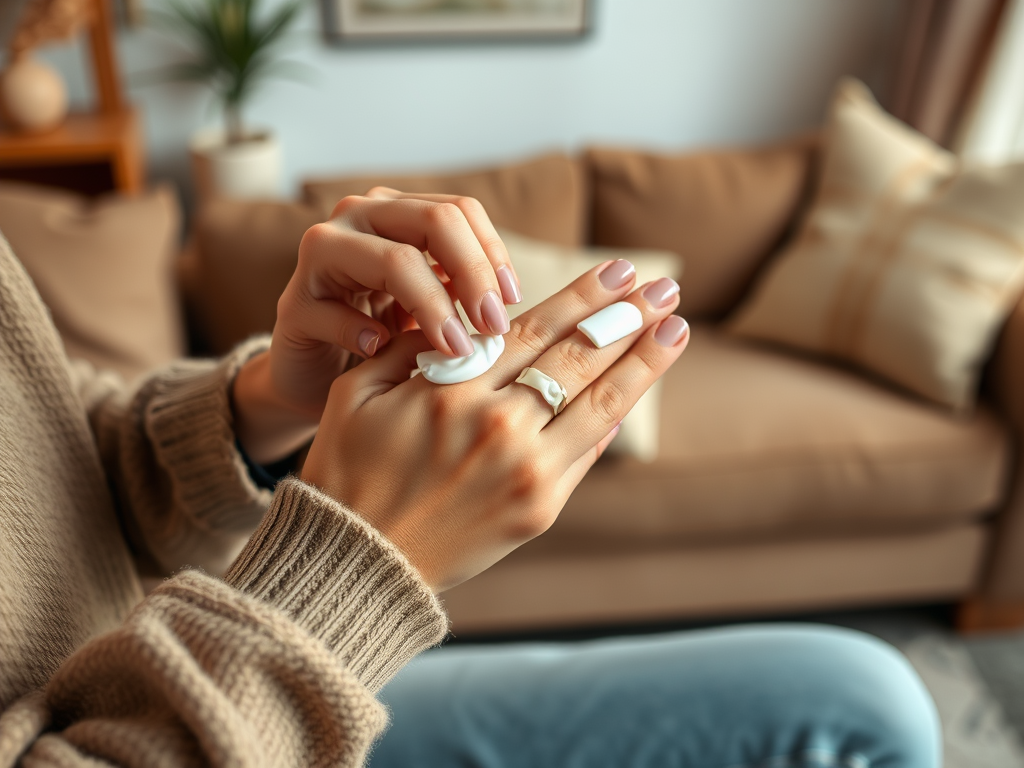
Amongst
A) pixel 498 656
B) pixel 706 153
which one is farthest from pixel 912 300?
pixel 498 656

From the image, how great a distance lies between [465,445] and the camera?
570 millimetres

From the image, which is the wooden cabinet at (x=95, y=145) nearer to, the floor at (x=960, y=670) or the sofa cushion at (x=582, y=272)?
the sofa cushion at (x=582, y=272)

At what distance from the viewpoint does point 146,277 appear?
63.7 inches

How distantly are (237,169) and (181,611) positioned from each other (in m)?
2.06

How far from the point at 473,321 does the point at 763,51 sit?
2522 mm

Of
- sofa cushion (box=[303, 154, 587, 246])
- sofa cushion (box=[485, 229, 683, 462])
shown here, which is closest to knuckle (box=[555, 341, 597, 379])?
sofa cushion (box=[485, 229, 683, 462])

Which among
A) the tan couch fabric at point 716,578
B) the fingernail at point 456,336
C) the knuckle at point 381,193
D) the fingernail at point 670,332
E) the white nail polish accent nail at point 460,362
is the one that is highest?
the knuckle at point 381,193

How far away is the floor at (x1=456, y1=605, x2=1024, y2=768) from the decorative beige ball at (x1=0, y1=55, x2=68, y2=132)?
1659mm

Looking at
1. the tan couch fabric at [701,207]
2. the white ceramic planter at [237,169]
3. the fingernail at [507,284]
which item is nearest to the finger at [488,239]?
the fingernail at [507,284]

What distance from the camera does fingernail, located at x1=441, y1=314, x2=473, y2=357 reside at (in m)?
0.57

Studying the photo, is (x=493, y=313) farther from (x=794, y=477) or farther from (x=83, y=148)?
(x=83, y=148)

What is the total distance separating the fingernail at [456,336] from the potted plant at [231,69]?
196cm

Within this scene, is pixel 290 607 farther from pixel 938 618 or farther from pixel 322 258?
pixel 938 618

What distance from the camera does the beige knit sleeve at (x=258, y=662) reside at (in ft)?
1.48
